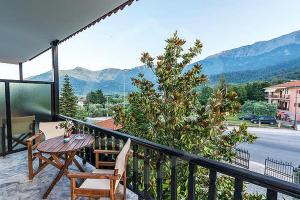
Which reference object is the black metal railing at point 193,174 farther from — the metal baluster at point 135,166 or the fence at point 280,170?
the fence at point 280,170

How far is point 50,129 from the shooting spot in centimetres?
414

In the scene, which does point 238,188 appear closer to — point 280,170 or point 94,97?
point 280,170

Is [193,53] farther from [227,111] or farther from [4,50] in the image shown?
[4,50]

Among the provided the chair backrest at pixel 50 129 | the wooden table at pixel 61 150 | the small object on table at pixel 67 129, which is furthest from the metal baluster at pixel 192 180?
the chair backrest at pixel 50 129

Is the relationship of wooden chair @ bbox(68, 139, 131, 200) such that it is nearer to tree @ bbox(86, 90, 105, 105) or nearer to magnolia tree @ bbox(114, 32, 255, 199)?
magnolia tree @ bbox(114, 32, 255, 199)

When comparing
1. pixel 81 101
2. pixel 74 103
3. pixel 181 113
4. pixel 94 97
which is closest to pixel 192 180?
pixel 181 113

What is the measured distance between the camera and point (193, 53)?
4281mm

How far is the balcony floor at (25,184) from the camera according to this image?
2.79m

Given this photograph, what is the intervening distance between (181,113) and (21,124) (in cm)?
385

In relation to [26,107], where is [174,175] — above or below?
below

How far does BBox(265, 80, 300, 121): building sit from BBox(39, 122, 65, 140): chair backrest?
979cm

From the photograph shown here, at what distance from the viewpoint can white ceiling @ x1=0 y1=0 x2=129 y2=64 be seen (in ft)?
11.1

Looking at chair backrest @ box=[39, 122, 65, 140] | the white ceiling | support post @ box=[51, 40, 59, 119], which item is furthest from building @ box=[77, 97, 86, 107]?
chair backrest @ box=[39, 122, 65, 140]

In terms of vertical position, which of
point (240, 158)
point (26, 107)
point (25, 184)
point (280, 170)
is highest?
A: point (26, 107)
